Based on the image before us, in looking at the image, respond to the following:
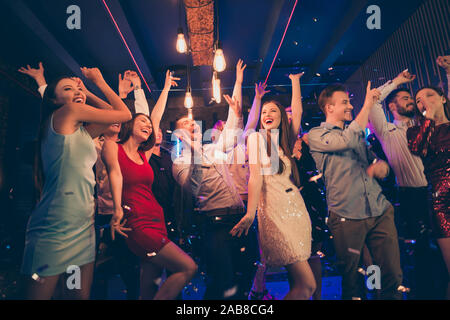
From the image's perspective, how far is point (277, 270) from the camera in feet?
10.3

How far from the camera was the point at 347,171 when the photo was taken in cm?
200

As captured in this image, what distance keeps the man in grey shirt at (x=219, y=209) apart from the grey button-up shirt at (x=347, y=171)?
715 mm

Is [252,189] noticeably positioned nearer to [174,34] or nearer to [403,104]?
[403,104]

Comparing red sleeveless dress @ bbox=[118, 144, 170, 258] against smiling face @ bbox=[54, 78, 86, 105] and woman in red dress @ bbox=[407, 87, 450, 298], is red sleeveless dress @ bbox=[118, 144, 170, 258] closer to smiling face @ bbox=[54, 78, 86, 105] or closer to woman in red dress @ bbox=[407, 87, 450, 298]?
smiling face @ bbox=[54, 78, 86, 105]

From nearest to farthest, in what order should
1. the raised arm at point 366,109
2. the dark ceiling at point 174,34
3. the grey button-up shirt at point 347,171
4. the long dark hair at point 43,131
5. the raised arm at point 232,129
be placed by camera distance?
the long dark hair at point 43,131, the grey button-up shirt at point 347,171, the raised arm at point 366,109, the raised arm at point 232,129, the dark ceiling at point 174,34

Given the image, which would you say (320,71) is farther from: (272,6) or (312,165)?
(312,165)

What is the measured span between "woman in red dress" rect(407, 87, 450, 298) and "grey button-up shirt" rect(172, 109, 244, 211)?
5.02ft

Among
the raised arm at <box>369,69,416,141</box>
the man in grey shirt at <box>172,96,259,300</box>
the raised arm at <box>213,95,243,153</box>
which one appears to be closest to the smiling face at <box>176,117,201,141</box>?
the man in grey shirt at <box>172,96,259,300</box>

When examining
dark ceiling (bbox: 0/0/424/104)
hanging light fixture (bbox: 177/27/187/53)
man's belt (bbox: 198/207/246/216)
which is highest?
dark ceiling (bbox: 0/0/424/104)

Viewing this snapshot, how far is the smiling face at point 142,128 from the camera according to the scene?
2088mm

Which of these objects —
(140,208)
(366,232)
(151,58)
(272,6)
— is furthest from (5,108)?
(366,232)

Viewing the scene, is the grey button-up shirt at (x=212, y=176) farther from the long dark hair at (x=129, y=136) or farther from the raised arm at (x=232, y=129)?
the long dark hair at (x=129, y=136)

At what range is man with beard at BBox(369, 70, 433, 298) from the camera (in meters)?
2.18

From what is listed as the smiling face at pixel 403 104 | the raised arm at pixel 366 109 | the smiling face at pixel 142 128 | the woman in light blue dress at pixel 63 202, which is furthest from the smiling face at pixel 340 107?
the woman in light blue dress at pixel 63 202
